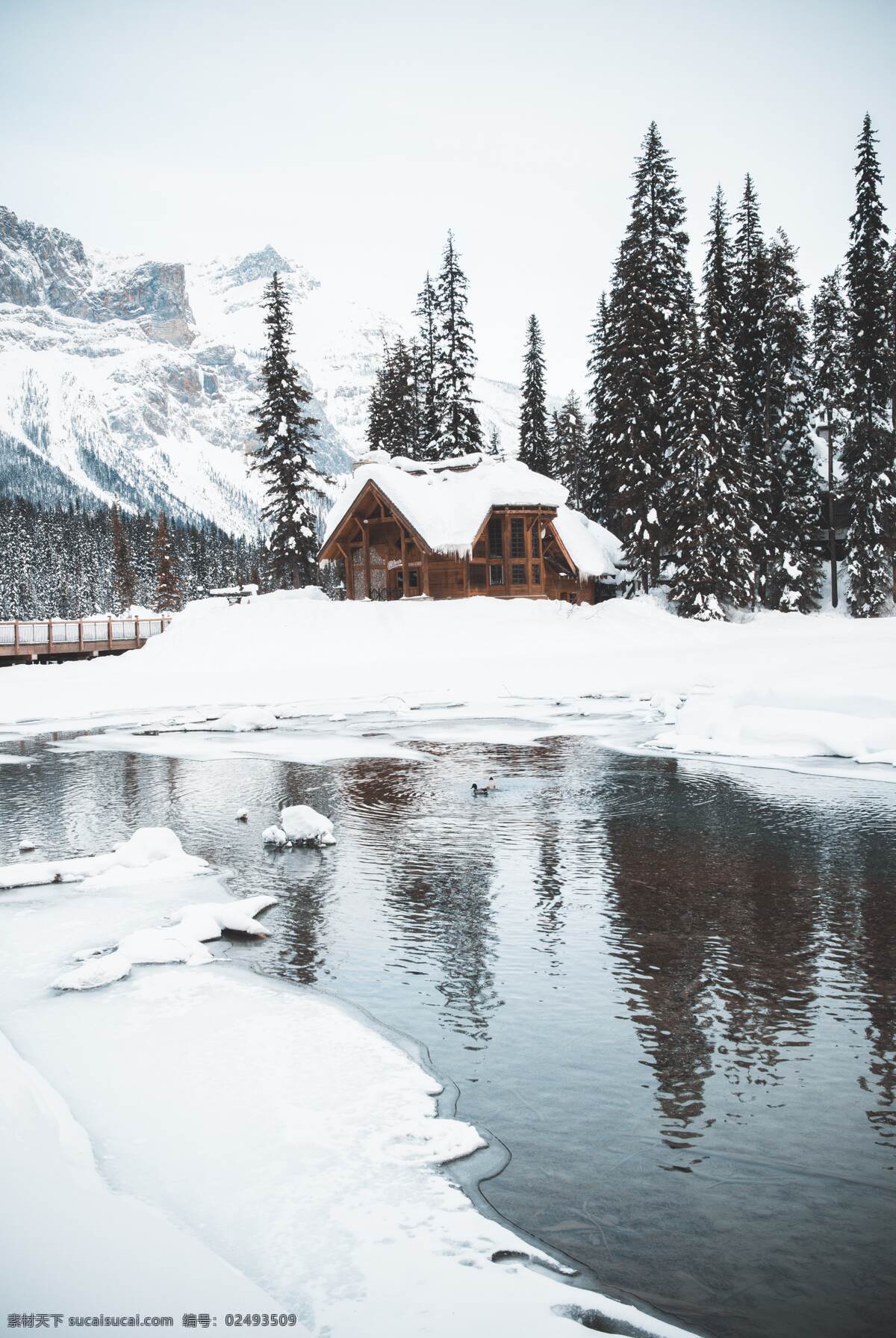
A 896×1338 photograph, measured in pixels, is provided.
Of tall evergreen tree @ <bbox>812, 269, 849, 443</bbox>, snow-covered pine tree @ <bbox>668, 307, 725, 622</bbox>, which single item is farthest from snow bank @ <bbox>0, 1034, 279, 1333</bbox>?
tall evergreen tree @ <bbox>812, 269, 849, 443</bbox>

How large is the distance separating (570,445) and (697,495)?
85.0 ft

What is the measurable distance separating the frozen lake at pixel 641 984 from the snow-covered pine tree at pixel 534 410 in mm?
43449

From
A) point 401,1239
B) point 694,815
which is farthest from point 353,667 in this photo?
point 401,1239

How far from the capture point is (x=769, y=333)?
41.1 meters

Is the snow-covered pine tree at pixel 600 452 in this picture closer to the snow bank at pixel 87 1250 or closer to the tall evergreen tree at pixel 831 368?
the tall evergreen tree at pixel 831 368

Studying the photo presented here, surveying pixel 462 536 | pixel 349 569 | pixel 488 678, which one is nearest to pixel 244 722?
pixel 488 678

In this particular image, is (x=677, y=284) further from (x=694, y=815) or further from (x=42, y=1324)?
(x=42, y=1324)

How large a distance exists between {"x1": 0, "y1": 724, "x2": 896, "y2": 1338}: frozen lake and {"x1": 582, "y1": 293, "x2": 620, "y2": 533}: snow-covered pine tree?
29.9 m

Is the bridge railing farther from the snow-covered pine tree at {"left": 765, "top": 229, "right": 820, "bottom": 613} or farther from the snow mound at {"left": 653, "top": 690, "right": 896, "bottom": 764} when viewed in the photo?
the snow mound at {"left": 653, "top": 690, "right": 896, "bottom": 764}

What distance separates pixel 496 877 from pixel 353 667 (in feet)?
65.8

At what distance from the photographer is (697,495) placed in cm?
3572

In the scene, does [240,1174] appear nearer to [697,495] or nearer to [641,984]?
[641,984]

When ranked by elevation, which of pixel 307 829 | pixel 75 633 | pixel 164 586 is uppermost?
pixel 164 586

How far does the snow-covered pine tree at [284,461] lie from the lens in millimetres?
42562
